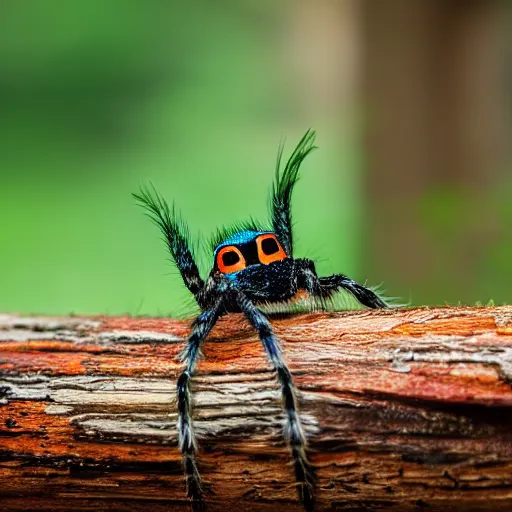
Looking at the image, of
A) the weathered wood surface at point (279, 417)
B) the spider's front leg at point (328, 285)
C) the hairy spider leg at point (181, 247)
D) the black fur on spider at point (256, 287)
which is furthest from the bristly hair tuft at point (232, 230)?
the weathered wood surface at point (279, 417)

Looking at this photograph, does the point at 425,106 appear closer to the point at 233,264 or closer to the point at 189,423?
the point at 233,264

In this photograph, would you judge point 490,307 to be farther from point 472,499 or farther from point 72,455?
point 72,455

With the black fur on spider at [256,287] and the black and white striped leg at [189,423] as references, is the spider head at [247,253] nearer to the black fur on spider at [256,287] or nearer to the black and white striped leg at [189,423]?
the black fur on spider at [256,287]

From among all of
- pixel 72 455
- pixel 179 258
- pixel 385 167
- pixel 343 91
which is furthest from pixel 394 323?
pixel 343 91

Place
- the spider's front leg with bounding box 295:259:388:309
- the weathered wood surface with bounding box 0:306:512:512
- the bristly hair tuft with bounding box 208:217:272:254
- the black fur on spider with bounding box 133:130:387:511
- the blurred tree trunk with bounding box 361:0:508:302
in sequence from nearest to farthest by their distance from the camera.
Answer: the weathered wood surface with bounding box 0:306:512:512 → the black fur on spider with bounding box 133:130:387:511 → the spider's front leg with bounding box 295:259:388:309 → the bristly hair tuft with bounding box 208:217:272:254 → the blurred tree trunk with bounding box 361:0:508:302

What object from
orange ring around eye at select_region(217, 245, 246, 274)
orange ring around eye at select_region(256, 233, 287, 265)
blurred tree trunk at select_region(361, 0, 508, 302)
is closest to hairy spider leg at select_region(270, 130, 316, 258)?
orange ring around eye at select_region(256, 233, 287, 265)

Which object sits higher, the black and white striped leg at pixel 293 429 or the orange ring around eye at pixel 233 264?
the orange ring around eye at pixel 233 264

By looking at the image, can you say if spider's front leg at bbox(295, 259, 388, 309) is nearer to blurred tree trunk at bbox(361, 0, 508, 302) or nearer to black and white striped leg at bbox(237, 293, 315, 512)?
black and white striped leg at bbox(237, 293, 315, 512)

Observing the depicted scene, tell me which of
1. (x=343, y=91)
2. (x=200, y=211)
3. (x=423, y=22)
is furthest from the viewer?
(x=343, y=91)
